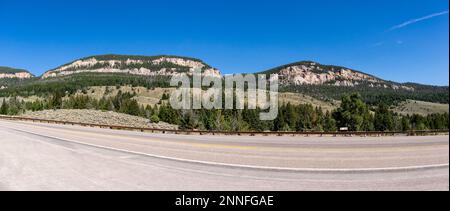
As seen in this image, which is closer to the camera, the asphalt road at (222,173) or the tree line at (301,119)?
the asphalt road at (222,173)

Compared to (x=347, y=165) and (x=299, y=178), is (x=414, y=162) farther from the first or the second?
(x=299, y=178)

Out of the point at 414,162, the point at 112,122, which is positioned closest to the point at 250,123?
the point at 112,122

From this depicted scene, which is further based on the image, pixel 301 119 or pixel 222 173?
pixel 301 119

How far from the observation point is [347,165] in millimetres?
11320

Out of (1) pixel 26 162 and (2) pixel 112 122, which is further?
(2) pixel 112 122

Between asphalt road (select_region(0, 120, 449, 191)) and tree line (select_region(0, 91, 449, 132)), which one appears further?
tree line (select_region(0, 91, 449, 132))
